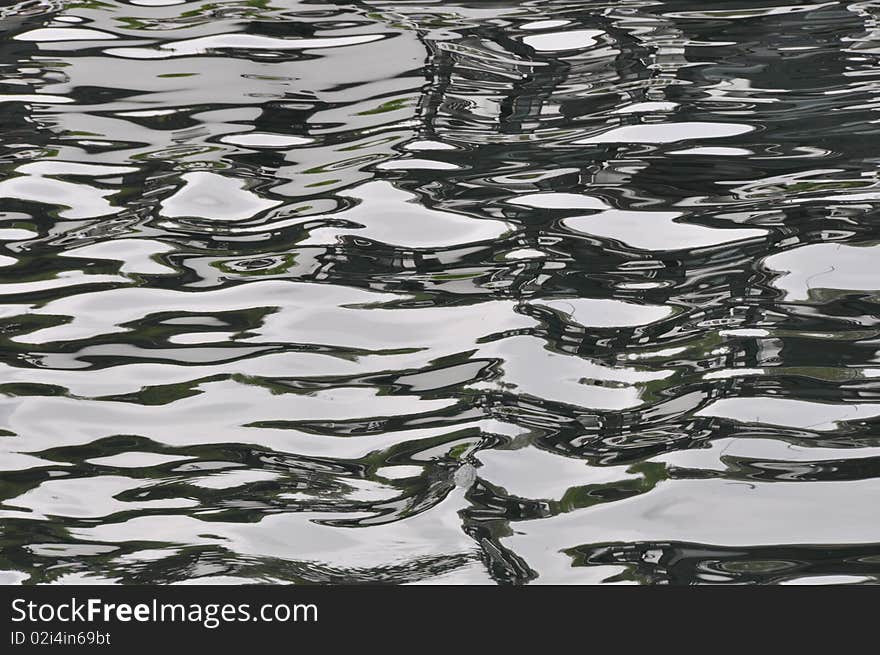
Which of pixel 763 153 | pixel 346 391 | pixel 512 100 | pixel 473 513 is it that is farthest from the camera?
pixel 512 100

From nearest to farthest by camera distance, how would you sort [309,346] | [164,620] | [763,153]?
[164,620], [309,346], [763,153]

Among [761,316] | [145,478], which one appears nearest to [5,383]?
[145,478]

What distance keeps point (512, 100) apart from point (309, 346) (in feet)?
5.32

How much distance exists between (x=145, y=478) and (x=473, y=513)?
1.91 ft

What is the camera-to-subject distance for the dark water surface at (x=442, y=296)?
1.86m

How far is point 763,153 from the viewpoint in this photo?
3230 mm

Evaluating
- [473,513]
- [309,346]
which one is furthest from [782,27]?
[473,513]

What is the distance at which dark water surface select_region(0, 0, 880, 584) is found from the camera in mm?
1862

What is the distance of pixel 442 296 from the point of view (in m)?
2.64

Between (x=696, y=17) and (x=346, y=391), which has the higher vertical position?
(x=696, y=17)

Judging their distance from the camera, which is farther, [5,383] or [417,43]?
[417,43]

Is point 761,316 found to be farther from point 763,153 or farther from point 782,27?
point 782,27

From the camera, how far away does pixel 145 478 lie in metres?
2.02

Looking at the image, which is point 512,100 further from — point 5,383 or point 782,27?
point 5,383
